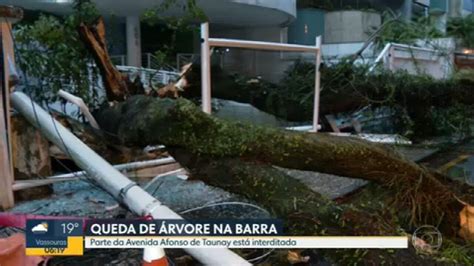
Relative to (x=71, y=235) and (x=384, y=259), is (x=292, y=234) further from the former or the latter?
(x=71, y=235)

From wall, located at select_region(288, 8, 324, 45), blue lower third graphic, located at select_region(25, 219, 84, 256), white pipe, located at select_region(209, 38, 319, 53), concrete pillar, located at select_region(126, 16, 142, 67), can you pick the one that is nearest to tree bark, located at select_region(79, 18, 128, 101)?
white pipe, located at select_region(209, 38, 319, 53)

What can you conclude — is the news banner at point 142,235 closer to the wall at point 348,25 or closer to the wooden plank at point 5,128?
the wooden plank at point 5,128

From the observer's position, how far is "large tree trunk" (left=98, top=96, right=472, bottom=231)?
3197 mm

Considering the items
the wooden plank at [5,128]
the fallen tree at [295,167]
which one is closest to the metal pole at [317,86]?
the fallen tree at [295,167]

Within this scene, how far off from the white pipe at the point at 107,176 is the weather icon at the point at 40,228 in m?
Answer: 0.69

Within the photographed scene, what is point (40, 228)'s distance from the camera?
88.6 inches

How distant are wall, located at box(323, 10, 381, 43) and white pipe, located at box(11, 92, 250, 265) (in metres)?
15.3

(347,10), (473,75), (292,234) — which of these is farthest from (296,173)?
(347,10)

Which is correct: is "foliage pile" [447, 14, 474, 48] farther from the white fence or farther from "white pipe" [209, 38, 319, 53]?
"white pipe" [209, 38, 319, 53]

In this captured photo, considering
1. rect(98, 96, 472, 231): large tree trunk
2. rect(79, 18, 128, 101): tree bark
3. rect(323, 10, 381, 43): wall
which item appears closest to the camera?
rect(98, 96, 472, 231): large tree trunk

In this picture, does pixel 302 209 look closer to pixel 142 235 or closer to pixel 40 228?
pixel 142 235

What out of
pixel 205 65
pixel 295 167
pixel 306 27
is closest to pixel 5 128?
pixel 205 65

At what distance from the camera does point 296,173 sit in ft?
17.3

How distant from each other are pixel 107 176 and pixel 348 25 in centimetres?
1614
